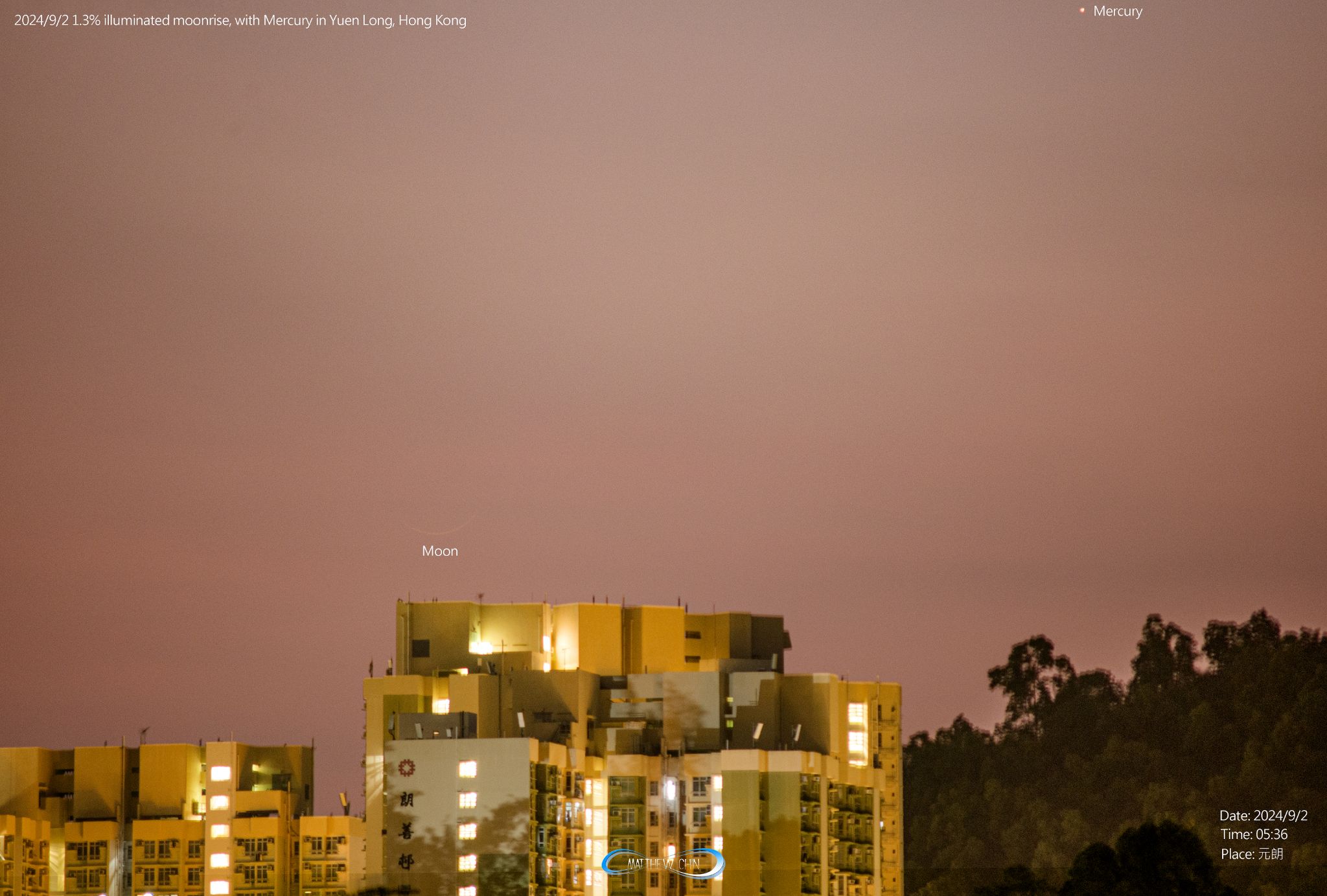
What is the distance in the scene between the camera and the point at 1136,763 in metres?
94.1

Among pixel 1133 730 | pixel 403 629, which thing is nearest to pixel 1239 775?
pixel 1133 730

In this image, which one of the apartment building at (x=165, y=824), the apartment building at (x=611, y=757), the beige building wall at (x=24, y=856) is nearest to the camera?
the apartment building at (x=611, y=757)

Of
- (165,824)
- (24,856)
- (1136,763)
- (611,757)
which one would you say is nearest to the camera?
(611,757)

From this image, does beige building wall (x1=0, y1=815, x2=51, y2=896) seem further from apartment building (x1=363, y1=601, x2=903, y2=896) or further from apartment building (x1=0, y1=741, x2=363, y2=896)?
apartment building (x1=363, y1=601, x2=903, y2=896)

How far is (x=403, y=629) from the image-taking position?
72.8m

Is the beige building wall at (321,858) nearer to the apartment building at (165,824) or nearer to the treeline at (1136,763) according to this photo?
the apartment building at (165,824)

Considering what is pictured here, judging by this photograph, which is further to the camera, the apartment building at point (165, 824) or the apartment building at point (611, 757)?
the apartment building at point (165, 824)

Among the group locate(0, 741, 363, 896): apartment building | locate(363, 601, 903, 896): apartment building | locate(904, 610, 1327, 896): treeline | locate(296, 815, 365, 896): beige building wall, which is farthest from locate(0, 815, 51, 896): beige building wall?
locate(904, 610, 1327, 896): treeline

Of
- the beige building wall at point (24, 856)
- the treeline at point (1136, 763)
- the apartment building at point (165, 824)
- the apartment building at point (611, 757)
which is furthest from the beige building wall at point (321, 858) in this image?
the treeline at point (1136, 763)

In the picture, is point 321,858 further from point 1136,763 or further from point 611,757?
point 1136,763

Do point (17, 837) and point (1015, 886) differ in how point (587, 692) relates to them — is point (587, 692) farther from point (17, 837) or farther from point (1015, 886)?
point (17, 837)

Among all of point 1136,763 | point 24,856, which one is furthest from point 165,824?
point 1136,763

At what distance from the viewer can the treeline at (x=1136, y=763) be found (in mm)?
84812

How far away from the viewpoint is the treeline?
278ft
